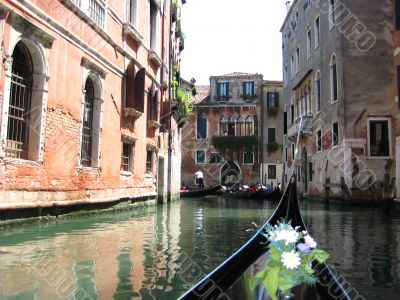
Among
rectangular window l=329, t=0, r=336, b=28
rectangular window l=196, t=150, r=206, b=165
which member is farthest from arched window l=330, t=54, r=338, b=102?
rectangular window l=196, t=150, r=206, b=165

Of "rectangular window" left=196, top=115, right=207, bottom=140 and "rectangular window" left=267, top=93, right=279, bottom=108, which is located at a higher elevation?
"rectangular window" left=267, top=93, right=279, bottom=108

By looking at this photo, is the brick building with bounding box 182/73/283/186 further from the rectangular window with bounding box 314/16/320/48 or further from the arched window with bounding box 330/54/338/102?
the arched window with bounding box 330/54/338/102

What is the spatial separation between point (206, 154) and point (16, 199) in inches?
791

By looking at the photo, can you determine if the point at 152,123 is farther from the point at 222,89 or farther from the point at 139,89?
the point at 222,89

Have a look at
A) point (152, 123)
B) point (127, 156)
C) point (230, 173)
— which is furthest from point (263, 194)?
point (230, 173)

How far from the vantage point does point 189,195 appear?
696 inches

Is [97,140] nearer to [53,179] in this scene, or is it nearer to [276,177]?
[53,179]

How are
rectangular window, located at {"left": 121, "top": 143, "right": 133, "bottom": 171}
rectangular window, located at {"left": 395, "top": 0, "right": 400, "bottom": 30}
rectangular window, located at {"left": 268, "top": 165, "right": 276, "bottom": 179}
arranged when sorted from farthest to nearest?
1. rectangular window, located at {"left": 268, "top": 165, "right": 276, "bottom": 179}
2. rectangular window, located at {"left": 121, "top": 143, "right": 133, "bottom": 171}
3. rectangular window, located at {"left": 395, "top": 0, "right": 400, "bottom": 30}

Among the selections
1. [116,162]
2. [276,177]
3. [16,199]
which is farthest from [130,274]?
[276,177]

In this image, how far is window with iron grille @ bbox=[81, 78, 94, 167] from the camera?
7508mm

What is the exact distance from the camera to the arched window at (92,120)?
762 cm

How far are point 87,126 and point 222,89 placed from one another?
18.4 metres

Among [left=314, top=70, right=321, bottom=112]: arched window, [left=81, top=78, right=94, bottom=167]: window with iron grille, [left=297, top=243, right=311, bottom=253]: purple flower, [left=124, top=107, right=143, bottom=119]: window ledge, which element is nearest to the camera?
[left=297, top=243, right=311, bottom=253]: purple flower

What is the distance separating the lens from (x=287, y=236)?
1446 millimetres
